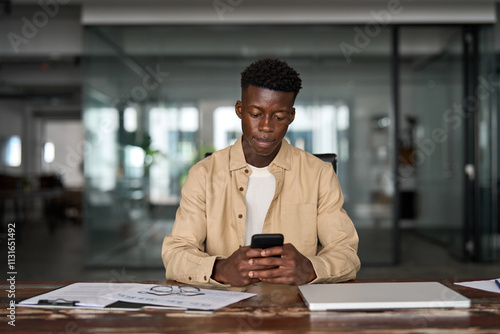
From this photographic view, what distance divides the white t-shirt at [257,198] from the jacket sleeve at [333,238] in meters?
0.20

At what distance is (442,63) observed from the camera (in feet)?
21.7

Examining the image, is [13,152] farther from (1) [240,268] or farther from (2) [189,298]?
(2) [189,298]

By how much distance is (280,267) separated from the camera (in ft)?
4.73

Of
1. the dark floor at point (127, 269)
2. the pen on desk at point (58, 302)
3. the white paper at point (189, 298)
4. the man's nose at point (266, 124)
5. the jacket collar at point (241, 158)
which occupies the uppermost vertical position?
the man's nose at point (266, 124)

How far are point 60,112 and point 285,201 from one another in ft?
46.8

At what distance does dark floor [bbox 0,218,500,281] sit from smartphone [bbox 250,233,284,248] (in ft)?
11.5

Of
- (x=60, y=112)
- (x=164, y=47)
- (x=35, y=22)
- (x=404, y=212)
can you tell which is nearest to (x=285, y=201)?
(x=164, y=47)

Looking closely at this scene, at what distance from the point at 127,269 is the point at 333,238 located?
154 inches

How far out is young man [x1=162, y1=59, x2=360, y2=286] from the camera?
5.53ft

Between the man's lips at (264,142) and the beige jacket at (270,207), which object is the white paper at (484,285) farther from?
the man's lips at (264,142)

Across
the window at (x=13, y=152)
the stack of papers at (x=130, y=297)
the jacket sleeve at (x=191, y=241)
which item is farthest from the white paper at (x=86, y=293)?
the window at (x=13, y=152)

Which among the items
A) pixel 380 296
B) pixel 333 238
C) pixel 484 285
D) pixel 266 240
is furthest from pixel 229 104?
pixel 380 296

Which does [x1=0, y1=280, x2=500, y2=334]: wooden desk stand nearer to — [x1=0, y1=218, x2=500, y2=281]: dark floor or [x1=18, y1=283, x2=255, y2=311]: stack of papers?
[x1=18, y1=283, x2=255, y2=311]: stack of papers

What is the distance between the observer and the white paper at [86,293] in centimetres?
117
